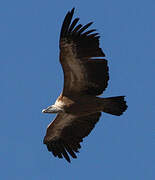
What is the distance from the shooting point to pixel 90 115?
16.4 m

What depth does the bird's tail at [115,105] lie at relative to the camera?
50.7 ft

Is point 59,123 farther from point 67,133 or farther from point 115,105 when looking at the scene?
point 115,105

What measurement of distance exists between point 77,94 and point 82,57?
112cm

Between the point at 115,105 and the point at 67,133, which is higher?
the point at 67,133

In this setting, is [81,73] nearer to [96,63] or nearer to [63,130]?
[96,63]

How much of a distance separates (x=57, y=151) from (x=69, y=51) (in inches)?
128

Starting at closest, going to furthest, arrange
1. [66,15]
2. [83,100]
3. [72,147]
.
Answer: [66,15]
[83,100]
[72,147]

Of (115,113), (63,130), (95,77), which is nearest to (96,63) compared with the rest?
(95,77)

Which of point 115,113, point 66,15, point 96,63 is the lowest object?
point 115,113

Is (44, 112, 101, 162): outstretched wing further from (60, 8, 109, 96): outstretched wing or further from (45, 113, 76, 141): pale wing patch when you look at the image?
(60, 8, 109, 96): outstretched wing

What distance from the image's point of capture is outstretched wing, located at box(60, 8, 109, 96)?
49.4 ft

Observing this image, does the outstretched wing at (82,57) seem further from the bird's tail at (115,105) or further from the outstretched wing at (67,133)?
the outstretched wing at (67,133)

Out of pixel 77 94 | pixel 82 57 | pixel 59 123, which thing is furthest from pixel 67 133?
pixel 82 57

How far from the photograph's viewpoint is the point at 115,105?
15508 millimetres
